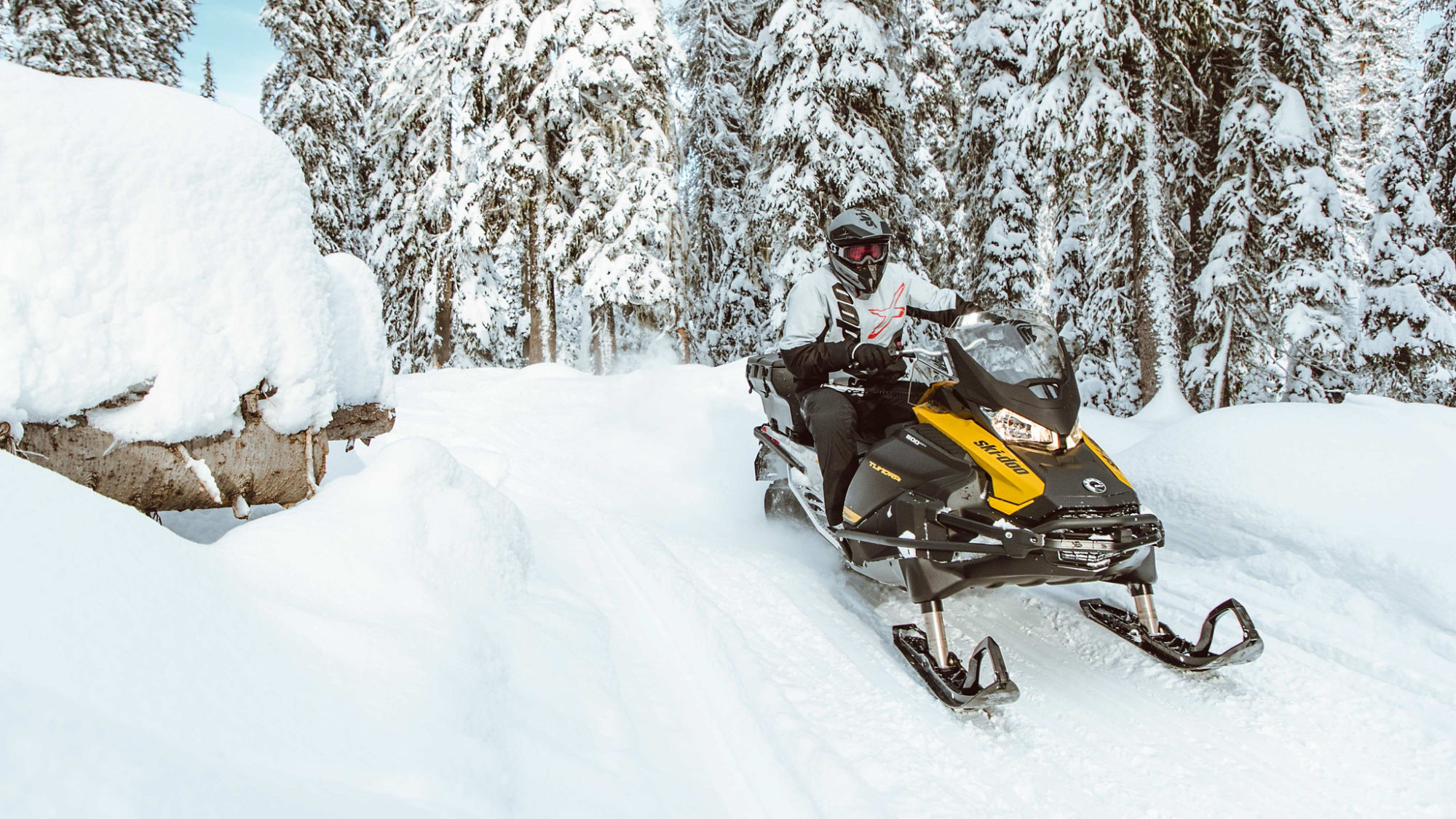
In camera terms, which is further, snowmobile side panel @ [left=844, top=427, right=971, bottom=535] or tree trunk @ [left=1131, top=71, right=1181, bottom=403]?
tree trunk @ [left=1131, top=71, right=1181, bottom=403]

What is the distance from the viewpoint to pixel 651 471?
23.1 ft

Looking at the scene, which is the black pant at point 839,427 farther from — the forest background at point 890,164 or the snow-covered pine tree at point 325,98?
the snow-covered pine tree at point 325,98

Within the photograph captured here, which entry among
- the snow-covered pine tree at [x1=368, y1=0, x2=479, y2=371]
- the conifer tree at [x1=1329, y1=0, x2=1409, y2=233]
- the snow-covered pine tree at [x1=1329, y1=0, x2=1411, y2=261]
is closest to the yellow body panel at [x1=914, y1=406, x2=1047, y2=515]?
the snow-covered pine tree at [x1=368, y1=0, x2=479, y2=371]

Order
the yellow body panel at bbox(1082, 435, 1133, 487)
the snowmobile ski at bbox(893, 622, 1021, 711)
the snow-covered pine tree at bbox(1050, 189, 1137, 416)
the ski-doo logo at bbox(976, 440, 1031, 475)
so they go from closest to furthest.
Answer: the snowmobile ski at bbox(893, 622, 1021, 711), the ski-doo logo at bbox(976, 440, 1031, 475), the yellow body panel at bbox(1082, 435, 1133, 487), the snow-covered pine tree at bbox(1050, 189, 1137, 416)

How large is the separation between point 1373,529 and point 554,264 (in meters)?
13.9

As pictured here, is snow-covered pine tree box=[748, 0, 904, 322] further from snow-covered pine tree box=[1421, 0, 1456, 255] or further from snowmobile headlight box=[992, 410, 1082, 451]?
snowmobile headlight box=[992, 410, 1082, 451]

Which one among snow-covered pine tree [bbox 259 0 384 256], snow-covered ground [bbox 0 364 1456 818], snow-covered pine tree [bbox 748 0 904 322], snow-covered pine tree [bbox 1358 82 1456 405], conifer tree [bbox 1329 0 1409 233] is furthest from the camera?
snow-covered pine tree [bbox 259 0 384 256]

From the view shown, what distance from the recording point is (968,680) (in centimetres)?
304

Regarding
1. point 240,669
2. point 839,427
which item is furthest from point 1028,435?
point 240,669

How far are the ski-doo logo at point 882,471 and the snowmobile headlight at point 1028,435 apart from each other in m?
0.52

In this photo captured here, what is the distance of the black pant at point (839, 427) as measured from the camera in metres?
4.11

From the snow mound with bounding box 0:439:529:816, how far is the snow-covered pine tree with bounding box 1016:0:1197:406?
10472 millimetres

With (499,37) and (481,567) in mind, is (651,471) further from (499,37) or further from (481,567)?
(499,37)

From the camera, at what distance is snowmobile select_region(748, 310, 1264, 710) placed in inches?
123
